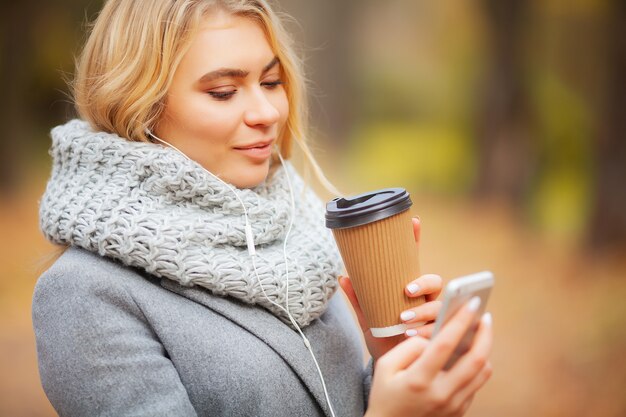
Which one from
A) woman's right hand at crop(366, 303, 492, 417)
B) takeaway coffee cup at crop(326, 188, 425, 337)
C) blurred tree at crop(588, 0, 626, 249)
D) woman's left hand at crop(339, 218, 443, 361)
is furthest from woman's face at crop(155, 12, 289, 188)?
blurred tree at crop(588, 0, 626, 249)

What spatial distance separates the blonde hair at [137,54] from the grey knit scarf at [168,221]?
0.05 metres

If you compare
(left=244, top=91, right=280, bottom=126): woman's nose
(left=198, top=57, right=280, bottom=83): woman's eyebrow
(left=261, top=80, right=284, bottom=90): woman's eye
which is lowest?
(left=244, top=91, right=280, bottom=126): woman's nose

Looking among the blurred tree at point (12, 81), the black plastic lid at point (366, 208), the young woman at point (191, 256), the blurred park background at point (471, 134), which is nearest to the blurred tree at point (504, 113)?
the blurred park background at point (471, 134)

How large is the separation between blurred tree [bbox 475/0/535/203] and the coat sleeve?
4196 millimetres

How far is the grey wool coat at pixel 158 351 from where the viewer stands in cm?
111

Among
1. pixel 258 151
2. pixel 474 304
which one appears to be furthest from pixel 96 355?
pixel 474 304

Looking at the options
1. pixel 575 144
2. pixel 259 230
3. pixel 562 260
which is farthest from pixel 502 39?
pixel 259 230

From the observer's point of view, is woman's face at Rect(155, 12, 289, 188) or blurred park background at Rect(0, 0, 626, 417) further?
blurred park background at Rect(0, 0, 626, 417)

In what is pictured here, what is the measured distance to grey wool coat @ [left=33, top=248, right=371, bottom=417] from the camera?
1107 millimetres

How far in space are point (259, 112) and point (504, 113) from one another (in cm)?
397

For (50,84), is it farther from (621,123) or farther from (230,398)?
(230,398)

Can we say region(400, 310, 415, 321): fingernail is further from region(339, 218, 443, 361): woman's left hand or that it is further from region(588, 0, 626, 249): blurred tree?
region(588, 0, 626, 249): blurred tree

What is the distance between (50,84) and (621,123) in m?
4.29

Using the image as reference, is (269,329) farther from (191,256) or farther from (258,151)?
(258,151)
